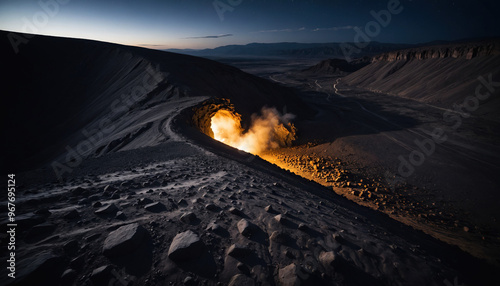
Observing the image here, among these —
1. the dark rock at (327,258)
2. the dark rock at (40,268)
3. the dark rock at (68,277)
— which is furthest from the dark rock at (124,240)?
the dark rock at (327,258)

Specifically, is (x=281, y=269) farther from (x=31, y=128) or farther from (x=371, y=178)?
(x=31, y=128)

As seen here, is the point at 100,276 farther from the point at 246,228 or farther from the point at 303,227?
the point at 303,227

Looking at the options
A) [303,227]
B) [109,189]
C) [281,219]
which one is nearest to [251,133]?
[109,189]

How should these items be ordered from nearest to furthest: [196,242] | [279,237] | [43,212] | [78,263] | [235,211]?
[78,263]
[196,242]
[279,237]
[43,212]
[235,211]

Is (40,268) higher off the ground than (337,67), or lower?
lower

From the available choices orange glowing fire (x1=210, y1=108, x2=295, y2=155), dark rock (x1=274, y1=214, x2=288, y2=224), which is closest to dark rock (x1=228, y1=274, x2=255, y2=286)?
dark rock (x1=274, y1=214, x2=288, y2=224)

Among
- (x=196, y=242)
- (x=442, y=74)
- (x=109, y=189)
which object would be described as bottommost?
(x=442, y=74)
